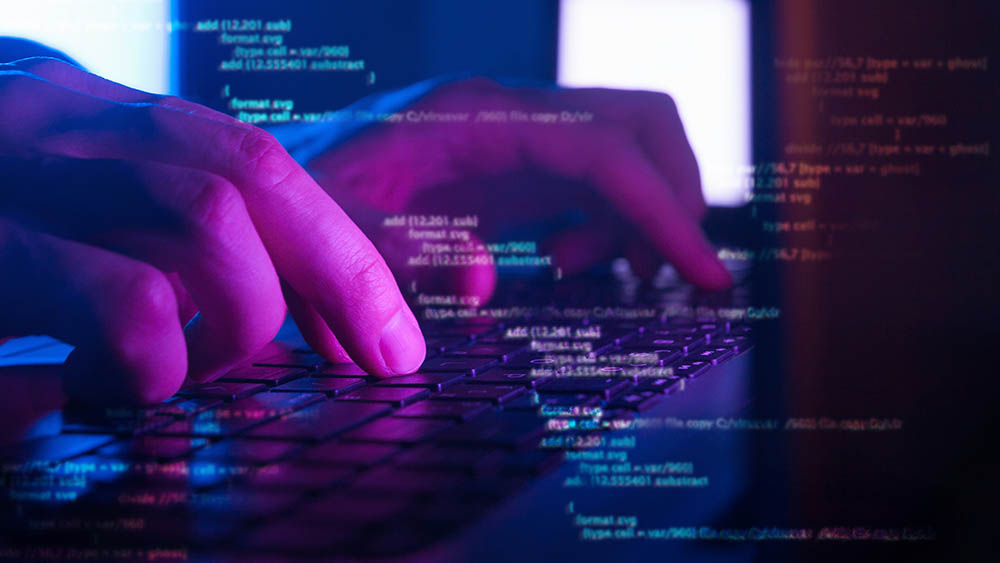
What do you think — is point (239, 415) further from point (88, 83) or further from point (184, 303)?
point (88, 83)

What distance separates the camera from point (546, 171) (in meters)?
0.83

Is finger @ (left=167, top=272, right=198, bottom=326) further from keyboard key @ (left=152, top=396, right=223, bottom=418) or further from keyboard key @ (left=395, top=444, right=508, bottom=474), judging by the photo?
keyboard key @ (left=395, top=444, right=508, bottom=474)

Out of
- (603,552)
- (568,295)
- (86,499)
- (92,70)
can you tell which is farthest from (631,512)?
(92,70)

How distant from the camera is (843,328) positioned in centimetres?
58

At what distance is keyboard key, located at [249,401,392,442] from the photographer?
1.07ft

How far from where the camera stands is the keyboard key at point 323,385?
411 millimetres

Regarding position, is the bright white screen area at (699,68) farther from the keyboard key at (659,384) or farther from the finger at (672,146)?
the keyboard key at (659,384)

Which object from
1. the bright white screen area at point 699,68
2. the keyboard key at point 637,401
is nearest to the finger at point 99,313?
the keyboard key at point 637,401

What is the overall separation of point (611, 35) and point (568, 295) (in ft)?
0.88

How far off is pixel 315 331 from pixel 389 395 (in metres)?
0.14

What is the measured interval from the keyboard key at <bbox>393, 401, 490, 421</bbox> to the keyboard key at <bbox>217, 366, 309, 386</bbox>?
10 centimetres

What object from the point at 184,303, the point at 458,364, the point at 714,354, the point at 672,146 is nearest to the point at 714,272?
the point at 672,146

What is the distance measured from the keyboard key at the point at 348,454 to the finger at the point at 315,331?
19cm

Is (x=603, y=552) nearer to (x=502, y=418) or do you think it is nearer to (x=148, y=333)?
(x=502, y=418)
